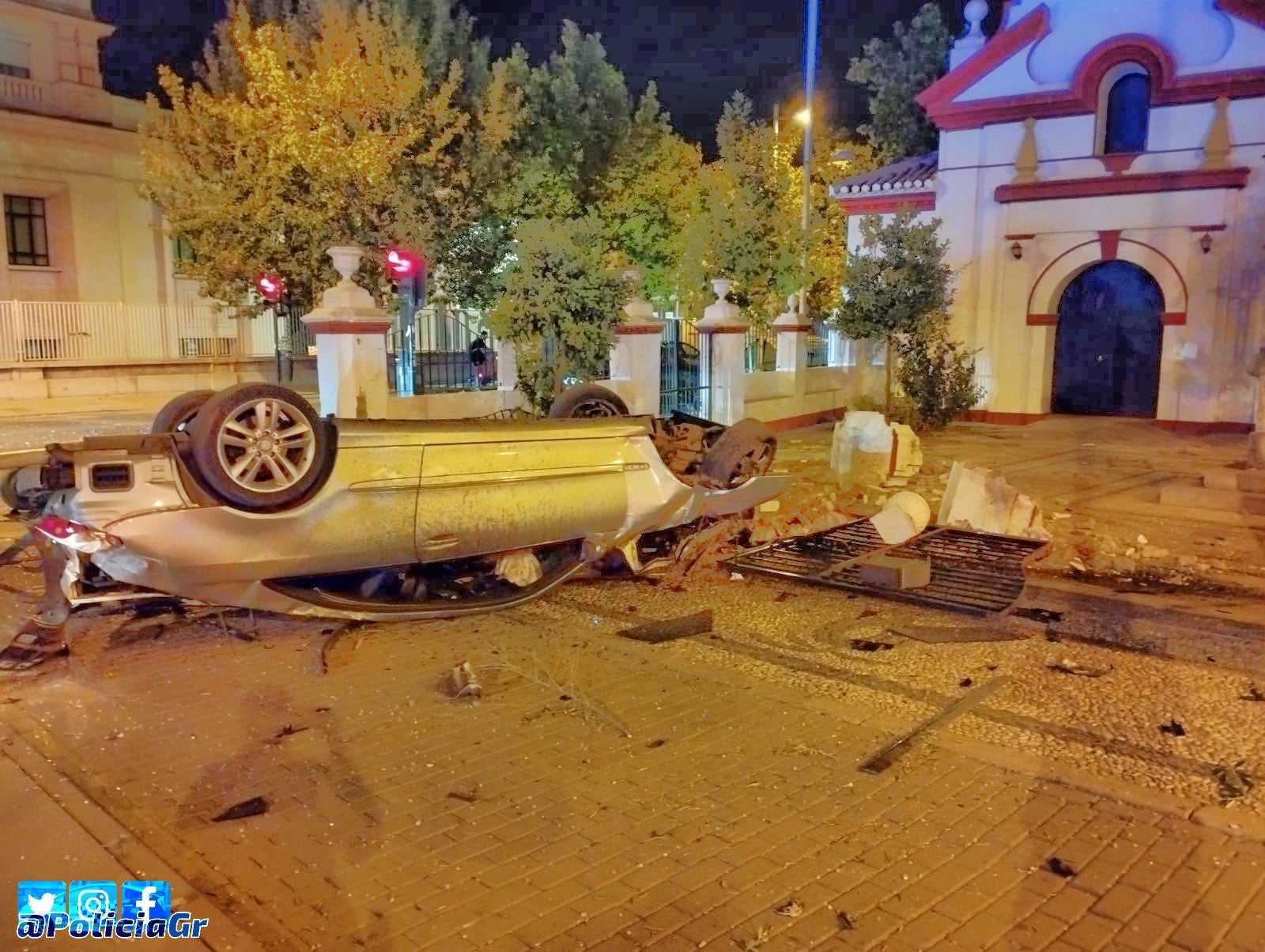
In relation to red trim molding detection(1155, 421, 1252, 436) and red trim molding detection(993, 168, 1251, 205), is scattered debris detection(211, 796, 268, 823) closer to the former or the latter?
red trim molding detection(1155, 421, 1252, 436)

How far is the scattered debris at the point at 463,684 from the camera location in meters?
5.16

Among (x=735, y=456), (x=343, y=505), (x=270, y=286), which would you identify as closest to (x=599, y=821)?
(x=343, y=505)

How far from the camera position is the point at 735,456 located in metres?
7.42

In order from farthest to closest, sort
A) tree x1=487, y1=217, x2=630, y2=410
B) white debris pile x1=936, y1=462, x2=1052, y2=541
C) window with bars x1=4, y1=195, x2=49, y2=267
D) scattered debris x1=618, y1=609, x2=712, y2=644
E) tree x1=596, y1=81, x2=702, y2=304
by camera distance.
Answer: tree x1=596, y1=81, x2=702, y2=304
window with bars x1=4, y1=195, x2=49, y2=267
tree x1=487, y1=217, x2=630, y2=410
white debris pile x1=936, y1=462, x2=1052, y2=541
scattered debris x1=618, y1=609, x2=712, y2=644

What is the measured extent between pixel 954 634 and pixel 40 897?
485 centimetres

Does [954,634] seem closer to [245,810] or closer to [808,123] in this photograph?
[245,810]

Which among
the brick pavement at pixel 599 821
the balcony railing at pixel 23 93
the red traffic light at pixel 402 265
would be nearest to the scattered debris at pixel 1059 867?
the brick pavement at pixel 599 821

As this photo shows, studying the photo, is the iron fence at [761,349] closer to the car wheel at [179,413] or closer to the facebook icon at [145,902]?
the car wheel at [179,413]

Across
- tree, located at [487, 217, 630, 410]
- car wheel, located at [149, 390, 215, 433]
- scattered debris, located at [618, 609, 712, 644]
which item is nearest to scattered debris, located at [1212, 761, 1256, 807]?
scattered debris, located at [618, 609, 712, 644]

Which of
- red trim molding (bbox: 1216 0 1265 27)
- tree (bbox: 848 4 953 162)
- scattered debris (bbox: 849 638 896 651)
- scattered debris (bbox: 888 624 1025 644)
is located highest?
tree (bbox: 848 4 953 162)

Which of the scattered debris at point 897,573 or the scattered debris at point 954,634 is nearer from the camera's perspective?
the scattered debris at point 954,634

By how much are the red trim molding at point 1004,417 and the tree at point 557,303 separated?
1044 centimetres

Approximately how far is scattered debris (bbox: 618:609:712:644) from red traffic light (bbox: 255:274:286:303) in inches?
555

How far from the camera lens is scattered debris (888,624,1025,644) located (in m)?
6.12
